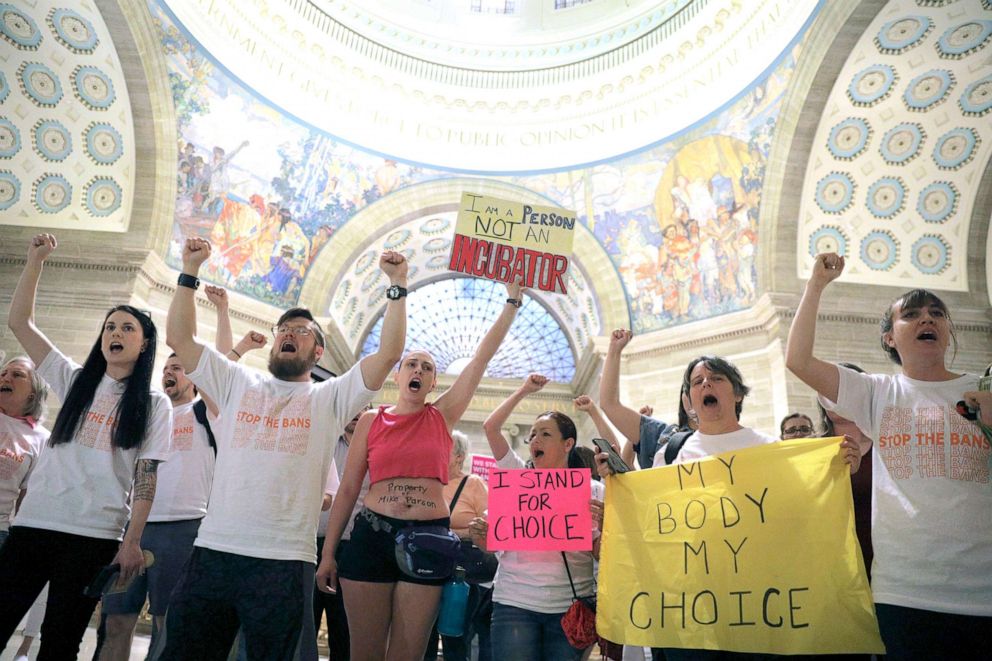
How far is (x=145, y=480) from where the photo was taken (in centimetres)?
304

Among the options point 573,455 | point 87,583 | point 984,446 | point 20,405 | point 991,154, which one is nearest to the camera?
point 984,446

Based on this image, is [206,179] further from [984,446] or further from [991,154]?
[991,154]

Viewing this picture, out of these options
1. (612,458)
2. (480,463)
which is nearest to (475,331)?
(480,463)

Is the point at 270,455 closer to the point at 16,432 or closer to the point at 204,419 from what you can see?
the point at 204,419

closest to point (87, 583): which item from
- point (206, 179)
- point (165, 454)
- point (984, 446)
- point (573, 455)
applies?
point (165, 454)

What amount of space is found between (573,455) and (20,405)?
3300 mm

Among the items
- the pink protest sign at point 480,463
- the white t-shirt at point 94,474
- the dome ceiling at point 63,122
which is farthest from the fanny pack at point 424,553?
the dome ceiling at point 63,122

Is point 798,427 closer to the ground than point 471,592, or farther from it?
farther from it

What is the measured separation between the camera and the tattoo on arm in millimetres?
3006

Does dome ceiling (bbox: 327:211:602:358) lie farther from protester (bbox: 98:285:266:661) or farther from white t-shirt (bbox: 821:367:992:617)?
white t-shirt (bbox: 821:367:992:617)

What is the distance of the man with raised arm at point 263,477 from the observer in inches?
97.5

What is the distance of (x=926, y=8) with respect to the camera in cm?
955

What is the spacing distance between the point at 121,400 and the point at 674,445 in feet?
8.71

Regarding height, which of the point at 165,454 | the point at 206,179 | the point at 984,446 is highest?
the point at 206,179
